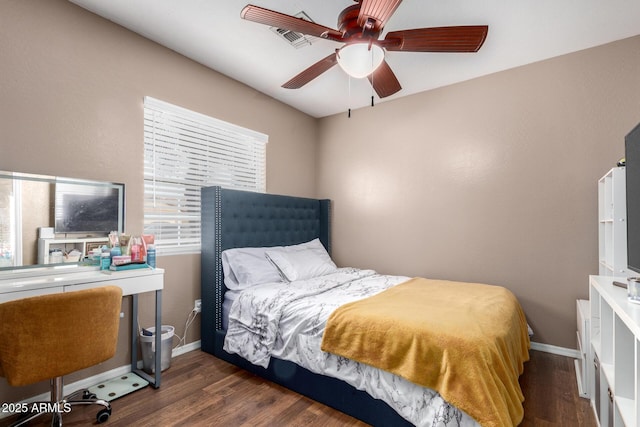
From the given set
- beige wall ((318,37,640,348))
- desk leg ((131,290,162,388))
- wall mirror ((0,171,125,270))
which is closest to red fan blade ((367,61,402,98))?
beige wall ((318,37,640,348))

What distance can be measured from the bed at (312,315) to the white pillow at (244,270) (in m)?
0.04

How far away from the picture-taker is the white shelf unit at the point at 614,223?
2148mm

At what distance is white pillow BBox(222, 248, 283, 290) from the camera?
285cm

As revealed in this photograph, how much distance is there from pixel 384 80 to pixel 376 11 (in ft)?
2.73

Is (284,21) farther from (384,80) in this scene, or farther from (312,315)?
(312,315)

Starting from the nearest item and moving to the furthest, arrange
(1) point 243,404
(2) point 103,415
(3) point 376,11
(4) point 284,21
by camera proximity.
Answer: (3) point 376,11
(4) point 284,21
(2) point 103,415
(1) point 243,404

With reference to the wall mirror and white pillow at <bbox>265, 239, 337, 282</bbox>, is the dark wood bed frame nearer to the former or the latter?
white pillow at <bbox>265, 239, 337, 282</bbox>

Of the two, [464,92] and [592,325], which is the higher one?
[464,92]

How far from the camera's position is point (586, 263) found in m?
2.74

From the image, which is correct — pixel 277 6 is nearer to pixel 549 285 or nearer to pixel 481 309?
pixel 481 309

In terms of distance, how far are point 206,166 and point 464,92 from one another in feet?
9.00

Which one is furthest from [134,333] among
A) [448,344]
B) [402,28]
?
[402,28]

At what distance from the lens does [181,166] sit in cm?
291

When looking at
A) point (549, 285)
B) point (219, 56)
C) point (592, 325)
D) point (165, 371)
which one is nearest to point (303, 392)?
point (165, 371)
